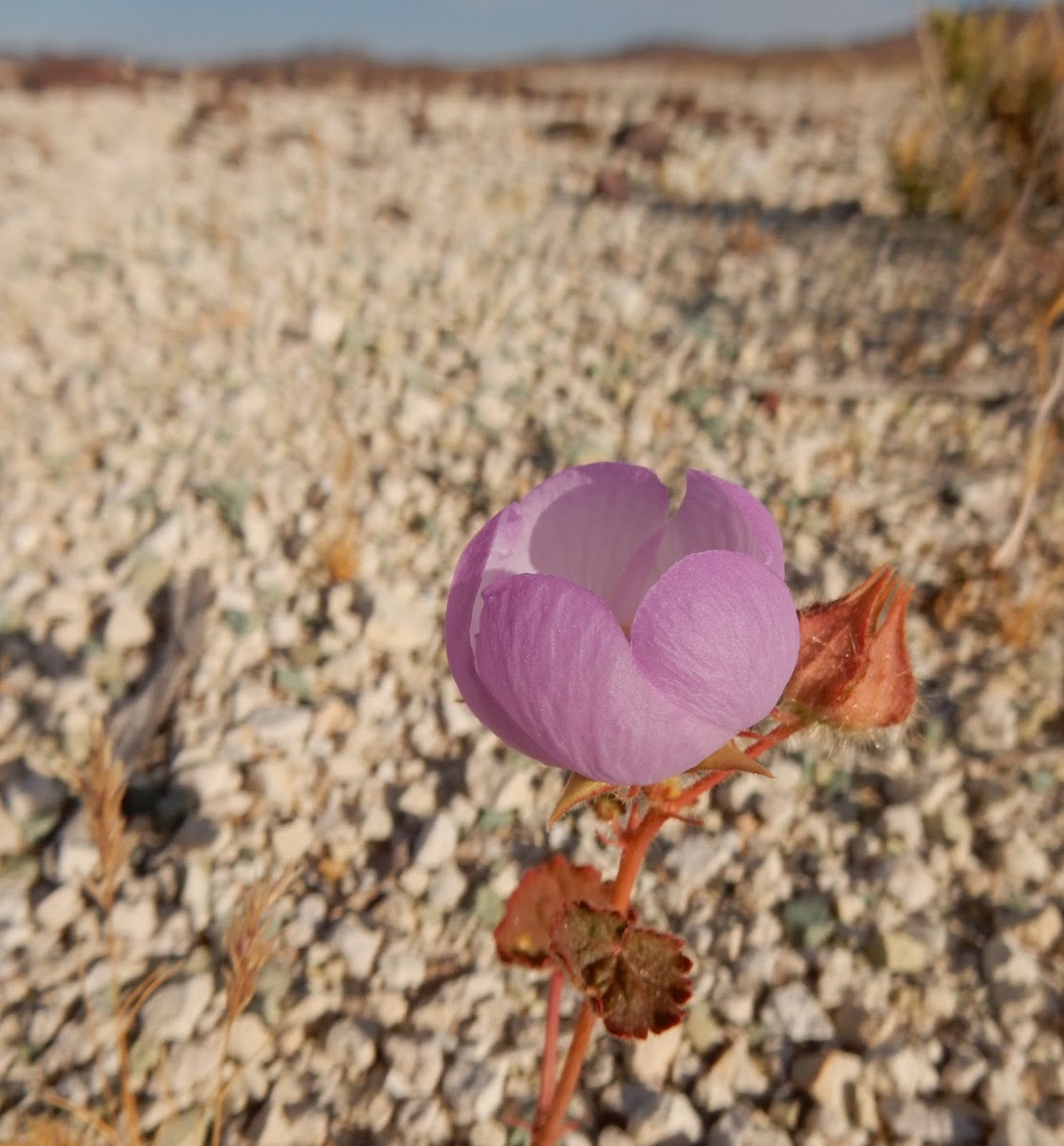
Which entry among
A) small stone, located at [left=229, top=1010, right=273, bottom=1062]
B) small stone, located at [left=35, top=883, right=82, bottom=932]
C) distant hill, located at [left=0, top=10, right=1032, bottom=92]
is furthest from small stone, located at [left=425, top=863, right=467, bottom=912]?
distant hill, located at [left=0, top=10, right=1032, bottom=92]

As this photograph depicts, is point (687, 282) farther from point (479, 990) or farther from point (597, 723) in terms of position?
point (597, 723)

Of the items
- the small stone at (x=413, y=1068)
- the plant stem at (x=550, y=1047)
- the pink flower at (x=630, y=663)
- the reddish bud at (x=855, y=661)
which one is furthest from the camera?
the small stone at (x=413, y=1068)

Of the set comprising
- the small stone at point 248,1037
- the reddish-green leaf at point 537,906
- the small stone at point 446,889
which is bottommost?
the small stone at point 248,1037

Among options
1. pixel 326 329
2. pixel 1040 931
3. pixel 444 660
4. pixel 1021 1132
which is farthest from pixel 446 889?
pixel 326 329

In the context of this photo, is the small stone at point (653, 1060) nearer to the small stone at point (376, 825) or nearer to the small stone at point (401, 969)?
the small stone at point (401, 969)

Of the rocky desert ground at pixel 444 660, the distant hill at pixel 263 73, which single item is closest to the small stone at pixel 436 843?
the rocky desert ground at pixel 444 660

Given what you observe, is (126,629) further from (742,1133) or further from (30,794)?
(742,1133)

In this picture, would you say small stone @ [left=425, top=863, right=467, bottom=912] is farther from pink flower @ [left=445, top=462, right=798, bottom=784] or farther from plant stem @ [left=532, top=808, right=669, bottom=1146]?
pink flower @ [left=445, top=462, right=798, bottom=784]
